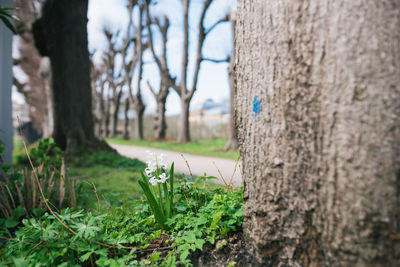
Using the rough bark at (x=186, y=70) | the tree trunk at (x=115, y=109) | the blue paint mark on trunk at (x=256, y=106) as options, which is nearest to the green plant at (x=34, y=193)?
the blue paint mark on trunk at (x=256, y=106)

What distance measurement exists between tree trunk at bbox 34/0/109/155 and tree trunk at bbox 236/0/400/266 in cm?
593

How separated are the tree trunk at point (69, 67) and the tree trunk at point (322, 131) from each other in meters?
5.93

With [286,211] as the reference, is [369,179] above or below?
above

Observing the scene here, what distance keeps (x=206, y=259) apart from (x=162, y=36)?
15.9 m

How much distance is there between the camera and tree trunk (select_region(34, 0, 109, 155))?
20.7 ft

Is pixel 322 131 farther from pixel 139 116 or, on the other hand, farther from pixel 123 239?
pixel 139 116

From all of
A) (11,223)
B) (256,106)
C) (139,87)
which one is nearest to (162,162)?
(256,106)

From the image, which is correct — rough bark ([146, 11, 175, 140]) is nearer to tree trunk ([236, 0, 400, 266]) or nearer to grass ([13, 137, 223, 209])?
grass ([13, 137, 223, 209])

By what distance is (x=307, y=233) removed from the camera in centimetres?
122

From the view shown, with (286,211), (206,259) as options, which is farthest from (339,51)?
(206,259)

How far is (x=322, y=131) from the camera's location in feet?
3.74

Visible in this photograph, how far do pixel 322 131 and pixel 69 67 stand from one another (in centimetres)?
673

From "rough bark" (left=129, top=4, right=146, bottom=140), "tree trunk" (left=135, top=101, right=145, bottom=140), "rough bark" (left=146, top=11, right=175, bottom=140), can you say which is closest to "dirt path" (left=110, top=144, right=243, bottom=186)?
"rough bark" (left=146, top=11, right=175, bottom=140)

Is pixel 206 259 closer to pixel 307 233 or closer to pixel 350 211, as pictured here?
pixel 307 233
